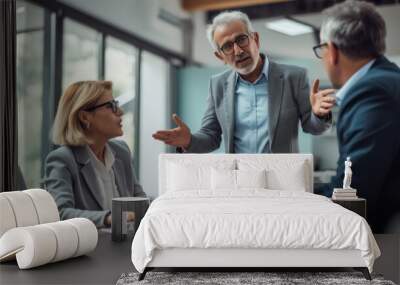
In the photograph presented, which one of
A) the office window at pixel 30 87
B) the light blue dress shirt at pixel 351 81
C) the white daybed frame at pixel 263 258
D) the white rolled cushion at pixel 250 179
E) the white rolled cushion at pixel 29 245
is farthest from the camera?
the office window at pixel 30 87

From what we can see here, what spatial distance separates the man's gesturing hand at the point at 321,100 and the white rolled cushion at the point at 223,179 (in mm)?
1151

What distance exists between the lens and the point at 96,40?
6.53 m

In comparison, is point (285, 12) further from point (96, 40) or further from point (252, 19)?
point (96, 40)

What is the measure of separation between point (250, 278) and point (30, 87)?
3412 millimetres

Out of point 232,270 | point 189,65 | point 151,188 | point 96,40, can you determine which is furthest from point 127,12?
point 232,270

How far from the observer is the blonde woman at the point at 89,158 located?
620 centimetres

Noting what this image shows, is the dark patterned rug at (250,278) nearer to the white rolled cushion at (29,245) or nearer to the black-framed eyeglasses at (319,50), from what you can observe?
the white rolled cushion at (29,245)

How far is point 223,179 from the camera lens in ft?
19.1

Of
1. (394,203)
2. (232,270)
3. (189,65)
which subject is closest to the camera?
(232,270)

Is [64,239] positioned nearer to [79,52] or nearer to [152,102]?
[152,102]

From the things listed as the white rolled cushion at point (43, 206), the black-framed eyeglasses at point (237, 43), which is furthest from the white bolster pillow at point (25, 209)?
the black-framed eyeglasses at point (237, 43)

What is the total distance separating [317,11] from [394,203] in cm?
213

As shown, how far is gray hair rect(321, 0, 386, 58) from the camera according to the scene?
6.18m

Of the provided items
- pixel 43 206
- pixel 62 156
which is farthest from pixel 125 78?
pixel 43 206
